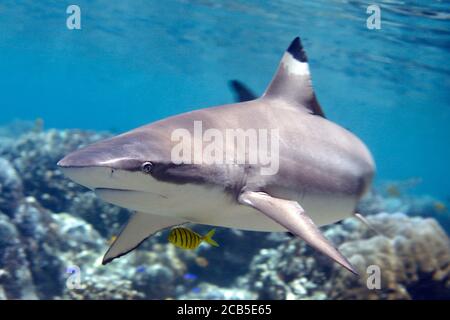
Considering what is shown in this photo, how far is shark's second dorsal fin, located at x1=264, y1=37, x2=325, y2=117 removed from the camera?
4.82 m

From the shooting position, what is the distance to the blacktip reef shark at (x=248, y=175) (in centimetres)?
278

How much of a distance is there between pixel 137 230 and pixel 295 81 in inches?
92.9

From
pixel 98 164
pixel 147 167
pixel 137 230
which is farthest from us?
pixel 137 230

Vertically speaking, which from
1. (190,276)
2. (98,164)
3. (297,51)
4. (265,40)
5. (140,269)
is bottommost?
(190,276)

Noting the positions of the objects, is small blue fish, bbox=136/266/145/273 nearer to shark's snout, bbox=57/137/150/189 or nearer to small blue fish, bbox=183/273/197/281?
small blue fish, bbox=183/273/197/281

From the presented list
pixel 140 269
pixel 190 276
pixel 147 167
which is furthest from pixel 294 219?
pixel 140 269

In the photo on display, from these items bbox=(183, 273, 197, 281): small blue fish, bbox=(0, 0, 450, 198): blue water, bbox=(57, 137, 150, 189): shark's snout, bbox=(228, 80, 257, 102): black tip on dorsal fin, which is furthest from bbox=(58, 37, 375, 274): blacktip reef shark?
bbox=(0, 0, 450, 198): blue water

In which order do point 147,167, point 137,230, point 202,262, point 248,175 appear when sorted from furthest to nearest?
point 202,262 < point 137,230 < point 248,175 < point 147,167

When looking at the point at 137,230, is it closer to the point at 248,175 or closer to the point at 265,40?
the point at 248,175

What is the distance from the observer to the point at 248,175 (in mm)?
3537

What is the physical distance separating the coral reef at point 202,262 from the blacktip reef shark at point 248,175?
3.31m

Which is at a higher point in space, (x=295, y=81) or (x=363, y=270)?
(x=295, y=81)
